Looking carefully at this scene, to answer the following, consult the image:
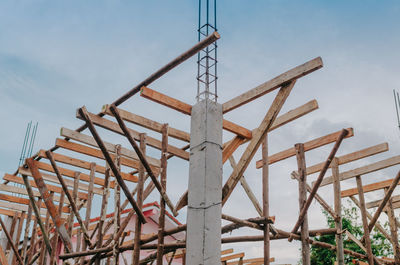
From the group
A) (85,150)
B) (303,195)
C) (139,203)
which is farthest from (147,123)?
(303,195)

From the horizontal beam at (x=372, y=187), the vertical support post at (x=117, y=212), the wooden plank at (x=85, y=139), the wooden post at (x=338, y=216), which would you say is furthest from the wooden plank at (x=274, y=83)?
the horizontal beam at (x=372, y=187)

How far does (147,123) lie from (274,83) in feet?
10.5

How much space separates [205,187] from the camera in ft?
19.9

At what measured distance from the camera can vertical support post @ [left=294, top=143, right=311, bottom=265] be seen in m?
9.23

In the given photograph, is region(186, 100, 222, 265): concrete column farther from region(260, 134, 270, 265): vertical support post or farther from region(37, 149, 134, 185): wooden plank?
region(37, 149, 134, 185): wooden plank

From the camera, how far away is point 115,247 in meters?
9.27

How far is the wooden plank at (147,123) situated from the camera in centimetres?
862

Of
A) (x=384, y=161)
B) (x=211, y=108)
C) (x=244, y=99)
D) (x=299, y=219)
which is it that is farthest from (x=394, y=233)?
(x=211, y=108)

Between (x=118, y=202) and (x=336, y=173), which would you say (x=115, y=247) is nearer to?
(x=118, y=202)

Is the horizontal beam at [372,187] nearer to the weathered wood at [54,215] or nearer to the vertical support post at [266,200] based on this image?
the vertical support post at [266,200]

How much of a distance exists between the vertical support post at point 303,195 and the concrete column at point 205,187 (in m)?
3.95

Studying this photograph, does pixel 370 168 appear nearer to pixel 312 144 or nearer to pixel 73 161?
pixel 312 144

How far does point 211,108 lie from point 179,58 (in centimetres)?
90

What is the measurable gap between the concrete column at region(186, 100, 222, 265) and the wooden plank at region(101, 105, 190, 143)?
2.29m
